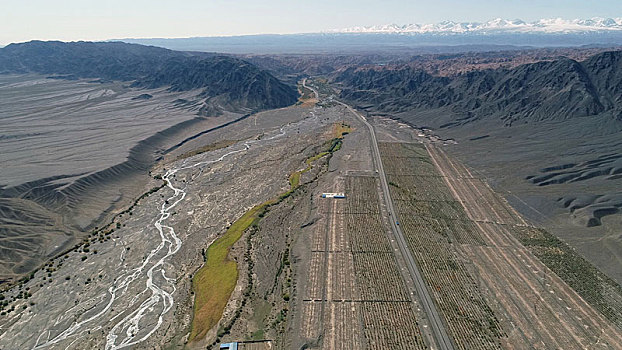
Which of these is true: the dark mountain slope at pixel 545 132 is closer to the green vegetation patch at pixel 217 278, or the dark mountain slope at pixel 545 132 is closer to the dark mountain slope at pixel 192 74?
the dark mountain slope at pixel 192 74

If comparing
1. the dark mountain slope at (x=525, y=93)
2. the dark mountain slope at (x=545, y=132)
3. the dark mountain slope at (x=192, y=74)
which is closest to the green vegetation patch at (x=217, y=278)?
the dark mountain slope at (x=545, y=132)

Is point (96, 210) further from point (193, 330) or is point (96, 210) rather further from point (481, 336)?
point (481, 336)

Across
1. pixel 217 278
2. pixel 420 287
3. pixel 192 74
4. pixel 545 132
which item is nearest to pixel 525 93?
pixel 545 132

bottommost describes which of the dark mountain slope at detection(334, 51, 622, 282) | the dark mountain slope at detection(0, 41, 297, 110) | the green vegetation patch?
the green vegetation patch

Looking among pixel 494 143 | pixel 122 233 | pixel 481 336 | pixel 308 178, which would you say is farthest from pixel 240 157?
pixel 481 336

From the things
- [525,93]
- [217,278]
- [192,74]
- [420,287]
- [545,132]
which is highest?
[192,74]

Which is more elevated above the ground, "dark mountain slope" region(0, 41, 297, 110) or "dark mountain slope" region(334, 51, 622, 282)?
"dark mountain slope" region(0, 41, 297, 110)

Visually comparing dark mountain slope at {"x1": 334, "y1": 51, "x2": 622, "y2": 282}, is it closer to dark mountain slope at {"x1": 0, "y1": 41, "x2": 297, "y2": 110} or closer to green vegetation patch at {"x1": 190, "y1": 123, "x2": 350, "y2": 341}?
dark mountain slope at {"x1": 0, "y1": 41, "x2": 297, "y2": 110}

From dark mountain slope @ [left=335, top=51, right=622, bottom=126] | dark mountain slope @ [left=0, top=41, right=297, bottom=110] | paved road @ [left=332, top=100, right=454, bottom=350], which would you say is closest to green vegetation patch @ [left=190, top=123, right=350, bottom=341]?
paved road @ [left=332, top=100, right=454, bottom=350]

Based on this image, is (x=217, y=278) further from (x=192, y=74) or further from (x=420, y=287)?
(x=192, y=74)
